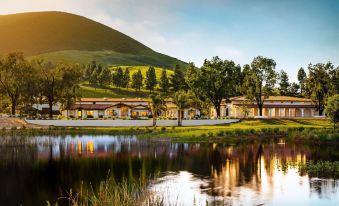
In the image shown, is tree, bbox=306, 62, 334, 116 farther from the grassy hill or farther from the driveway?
the grassy hill

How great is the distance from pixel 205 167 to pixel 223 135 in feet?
89.0

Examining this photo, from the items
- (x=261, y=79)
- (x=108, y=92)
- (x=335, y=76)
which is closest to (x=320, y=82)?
(x=335, y=76)

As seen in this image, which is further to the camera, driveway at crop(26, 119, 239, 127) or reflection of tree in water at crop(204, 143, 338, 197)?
driveway at crop(26, 119, 239, 127)

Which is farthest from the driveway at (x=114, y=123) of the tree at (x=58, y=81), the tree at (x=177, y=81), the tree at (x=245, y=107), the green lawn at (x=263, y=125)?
the tree at (x=177, y=81)

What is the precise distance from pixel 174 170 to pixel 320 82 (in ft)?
254

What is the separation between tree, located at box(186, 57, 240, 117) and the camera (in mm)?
103000

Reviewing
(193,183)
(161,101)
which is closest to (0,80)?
(161,101)

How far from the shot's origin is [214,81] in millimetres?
103188

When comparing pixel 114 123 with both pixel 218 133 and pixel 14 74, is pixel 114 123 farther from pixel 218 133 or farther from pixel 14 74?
pixel 218 133

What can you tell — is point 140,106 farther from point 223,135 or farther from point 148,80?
point 223,135

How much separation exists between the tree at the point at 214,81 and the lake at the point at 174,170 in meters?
43.2

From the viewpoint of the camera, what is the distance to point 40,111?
410 feet

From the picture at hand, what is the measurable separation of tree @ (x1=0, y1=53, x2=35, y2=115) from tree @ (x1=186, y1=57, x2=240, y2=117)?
3916 cm

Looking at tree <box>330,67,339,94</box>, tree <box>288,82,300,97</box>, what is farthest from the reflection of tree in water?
tree <box>288,82,300,97</box>
